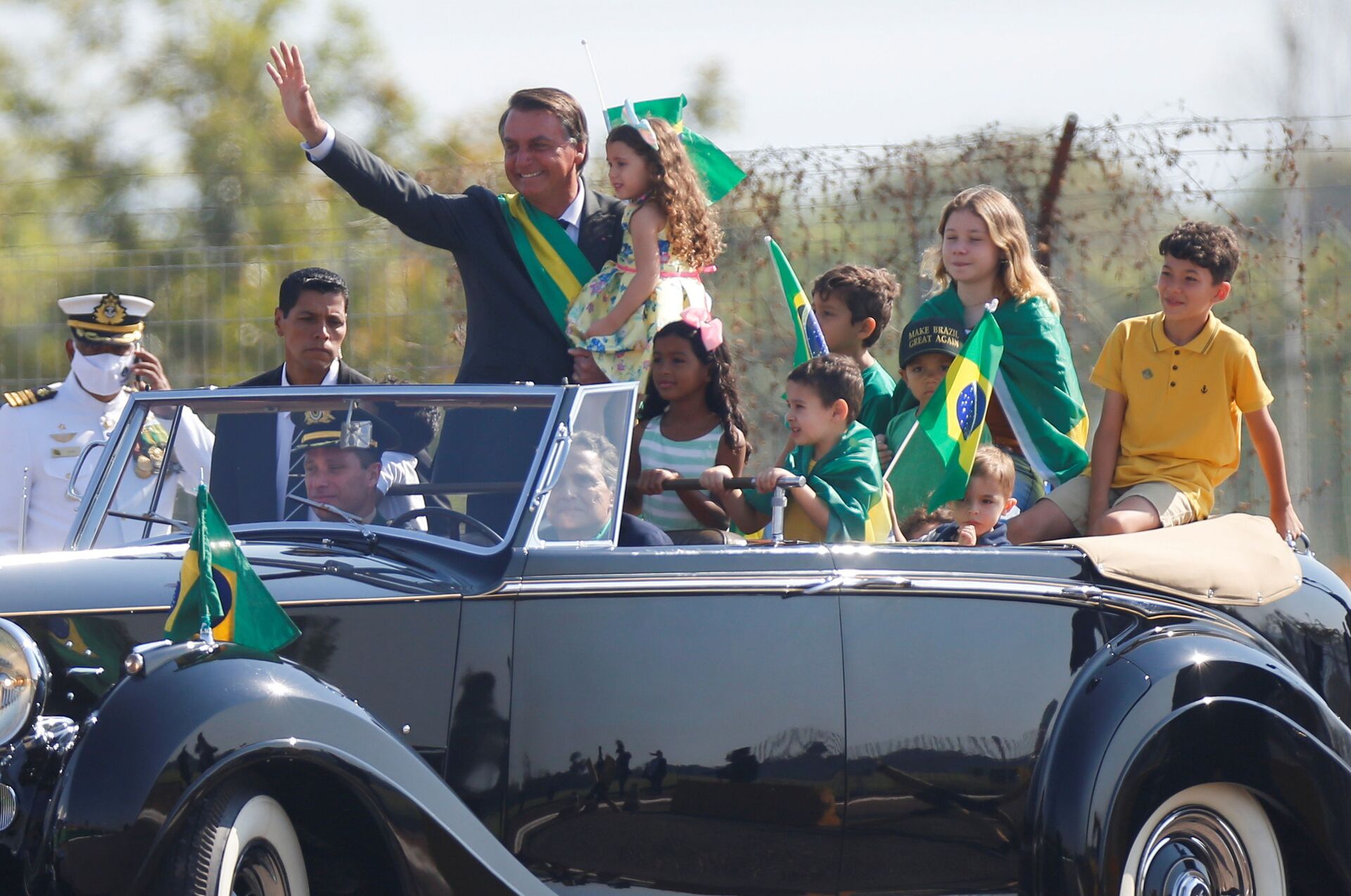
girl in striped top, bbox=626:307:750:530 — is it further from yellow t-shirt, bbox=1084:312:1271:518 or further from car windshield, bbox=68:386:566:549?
yellow t-shirt, bbox=1084:312:1271:518

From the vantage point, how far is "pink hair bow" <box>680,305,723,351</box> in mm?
4742

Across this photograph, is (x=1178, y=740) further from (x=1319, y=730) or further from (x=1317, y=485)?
(x=1317, y=485)

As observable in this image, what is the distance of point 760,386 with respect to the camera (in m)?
8.99

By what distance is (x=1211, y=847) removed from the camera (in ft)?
13.0

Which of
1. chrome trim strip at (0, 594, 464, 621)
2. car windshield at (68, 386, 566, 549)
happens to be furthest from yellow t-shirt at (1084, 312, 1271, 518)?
chrome trim strip at (0, 594, 464, 621)

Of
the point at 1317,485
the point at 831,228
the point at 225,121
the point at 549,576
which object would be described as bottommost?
the point at 1317,485

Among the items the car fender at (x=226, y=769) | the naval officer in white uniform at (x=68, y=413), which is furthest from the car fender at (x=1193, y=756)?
the naval officer in white uniform at (x=68, y=413)

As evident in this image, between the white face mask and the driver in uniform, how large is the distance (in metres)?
2.69

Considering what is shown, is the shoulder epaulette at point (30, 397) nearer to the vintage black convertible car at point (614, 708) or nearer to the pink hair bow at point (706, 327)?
the vintage black convertible car at point (614, 708)

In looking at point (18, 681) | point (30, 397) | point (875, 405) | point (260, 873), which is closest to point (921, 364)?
point (875, 405)

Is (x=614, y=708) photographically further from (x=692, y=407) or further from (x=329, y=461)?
(x=692, y=407)

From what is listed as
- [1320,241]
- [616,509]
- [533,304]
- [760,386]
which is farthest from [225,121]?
[616,509]

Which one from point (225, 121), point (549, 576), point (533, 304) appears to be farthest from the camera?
point (225, 121)

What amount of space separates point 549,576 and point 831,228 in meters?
5.69
